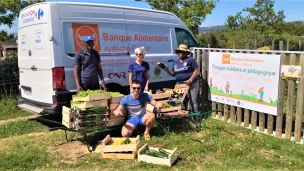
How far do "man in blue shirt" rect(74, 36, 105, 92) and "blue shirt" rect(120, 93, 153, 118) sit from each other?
0.76m

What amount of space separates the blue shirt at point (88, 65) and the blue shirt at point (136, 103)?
0.91 metres

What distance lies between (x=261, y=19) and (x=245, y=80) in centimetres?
3507

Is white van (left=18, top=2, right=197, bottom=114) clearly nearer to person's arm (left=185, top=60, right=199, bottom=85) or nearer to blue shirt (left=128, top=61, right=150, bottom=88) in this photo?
blue shirt (left=128, top=61, right=150, bottom=88)

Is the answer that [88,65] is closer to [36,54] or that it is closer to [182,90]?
[36,54]

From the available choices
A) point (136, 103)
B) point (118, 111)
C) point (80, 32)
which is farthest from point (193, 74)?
point (80, 32)

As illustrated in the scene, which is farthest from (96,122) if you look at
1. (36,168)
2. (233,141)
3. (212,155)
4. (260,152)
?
(260,152)

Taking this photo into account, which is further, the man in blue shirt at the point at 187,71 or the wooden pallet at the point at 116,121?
the man in blue shirt at the point at 187,71

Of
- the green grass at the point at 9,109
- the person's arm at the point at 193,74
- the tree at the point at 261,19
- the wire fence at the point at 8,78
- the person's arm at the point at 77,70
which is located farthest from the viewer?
the tree at the point at 261,19

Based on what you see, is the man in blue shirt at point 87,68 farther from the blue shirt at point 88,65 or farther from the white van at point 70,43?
the white van at point 70,43

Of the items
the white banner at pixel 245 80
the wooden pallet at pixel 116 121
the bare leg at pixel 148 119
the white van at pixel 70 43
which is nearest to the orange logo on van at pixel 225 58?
the white banner at pixel 245 80

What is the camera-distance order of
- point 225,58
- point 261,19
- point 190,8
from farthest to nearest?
1. point 261,19
2. point 190,8
3. point 225,58

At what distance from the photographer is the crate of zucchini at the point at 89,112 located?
5121 mm

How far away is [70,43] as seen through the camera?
6.14m

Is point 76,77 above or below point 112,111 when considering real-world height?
above
